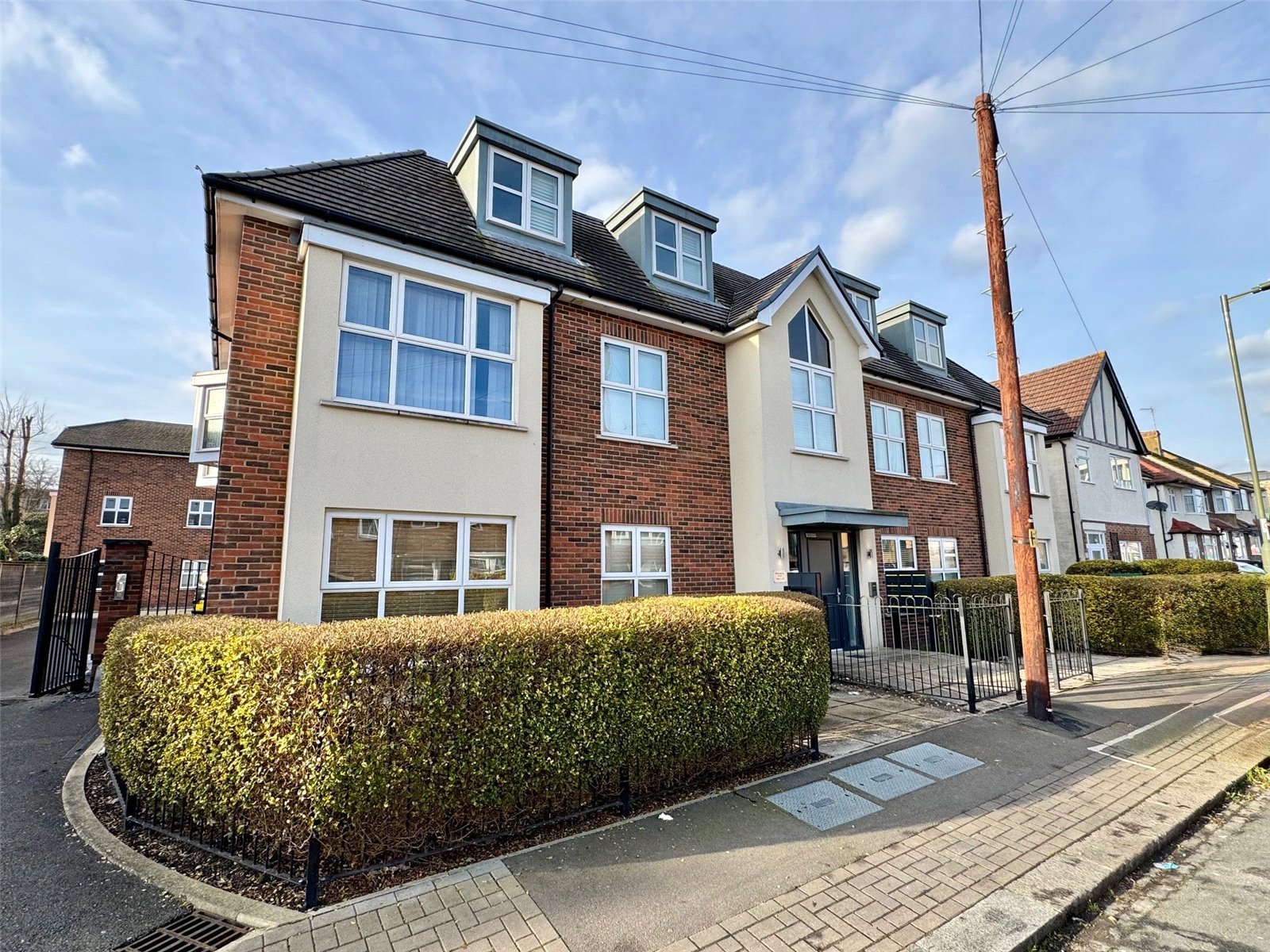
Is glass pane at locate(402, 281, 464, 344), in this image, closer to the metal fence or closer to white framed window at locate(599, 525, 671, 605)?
white framed window at locate(599, 525, 671, 605)

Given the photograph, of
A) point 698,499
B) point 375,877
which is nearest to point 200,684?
point 375,877

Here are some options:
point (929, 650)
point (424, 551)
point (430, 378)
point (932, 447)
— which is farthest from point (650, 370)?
point (932, 447)

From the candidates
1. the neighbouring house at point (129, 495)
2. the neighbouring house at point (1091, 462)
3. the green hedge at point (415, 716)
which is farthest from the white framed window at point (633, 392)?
the neighbouring house at point (129, 495)

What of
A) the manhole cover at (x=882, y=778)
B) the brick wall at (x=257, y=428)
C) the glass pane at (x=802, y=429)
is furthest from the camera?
the glass pane at (x=802, y=429)

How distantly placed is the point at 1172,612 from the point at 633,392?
451 inches

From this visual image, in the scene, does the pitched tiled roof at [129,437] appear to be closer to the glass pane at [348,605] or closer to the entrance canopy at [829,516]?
the glass pane at [348,605]

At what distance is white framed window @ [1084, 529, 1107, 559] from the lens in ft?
63.3

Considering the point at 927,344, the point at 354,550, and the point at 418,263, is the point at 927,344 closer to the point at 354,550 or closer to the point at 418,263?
the point at 418,263

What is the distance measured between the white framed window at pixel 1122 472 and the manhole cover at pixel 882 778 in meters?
21.6

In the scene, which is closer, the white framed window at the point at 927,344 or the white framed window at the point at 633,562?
the white framed window at the point at 633,562

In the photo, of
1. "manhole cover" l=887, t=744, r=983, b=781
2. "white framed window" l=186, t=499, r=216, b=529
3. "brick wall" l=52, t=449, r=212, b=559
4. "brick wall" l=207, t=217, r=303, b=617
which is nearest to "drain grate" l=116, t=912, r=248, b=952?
"brick wall" l=207, t=217, r=303, b=617

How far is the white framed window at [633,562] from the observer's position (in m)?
8.89

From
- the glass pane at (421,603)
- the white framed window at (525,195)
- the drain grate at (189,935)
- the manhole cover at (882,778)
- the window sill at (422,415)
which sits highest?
the white framed window at (525,195)

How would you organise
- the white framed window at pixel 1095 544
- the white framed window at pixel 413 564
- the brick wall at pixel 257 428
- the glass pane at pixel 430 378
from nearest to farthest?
the brick wall at pixel 257 428 → the white framed window at pixel 413 564 → the glass pane at pixel 430 378 → the white framed window at pixel 1095 544
